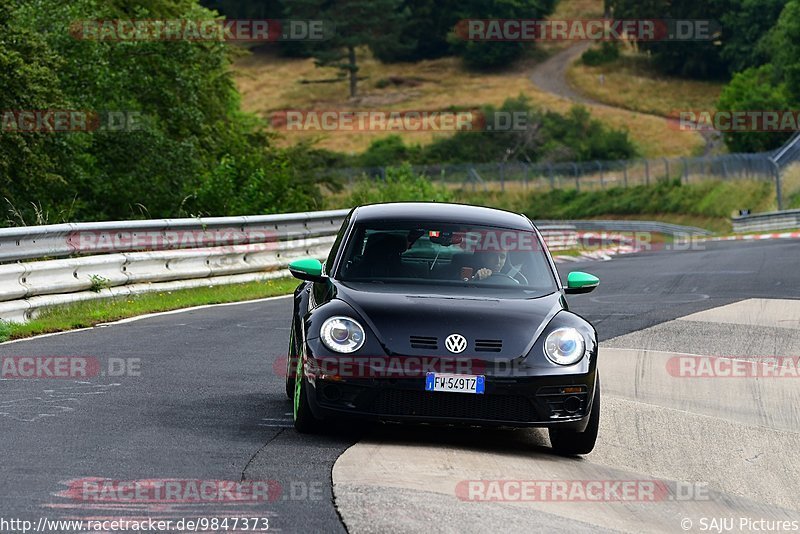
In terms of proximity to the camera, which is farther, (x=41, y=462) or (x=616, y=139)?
(x=616, y=139)

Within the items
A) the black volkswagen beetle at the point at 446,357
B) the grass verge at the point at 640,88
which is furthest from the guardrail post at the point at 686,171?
the black volkswagen beetle at the point at 446,357

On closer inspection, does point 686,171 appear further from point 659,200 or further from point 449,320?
point 449,320

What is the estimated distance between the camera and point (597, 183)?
246 feet

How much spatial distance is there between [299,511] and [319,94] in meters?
134

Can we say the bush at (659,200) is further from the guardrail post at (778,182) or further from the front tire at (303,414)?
the front tire at (303,414)

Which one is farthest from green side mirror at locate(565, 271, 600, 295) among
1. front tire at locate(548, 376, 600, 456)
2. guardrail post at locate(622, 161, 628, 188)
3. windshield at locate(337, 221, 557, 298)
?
guardrail post at locate(622, 161, 628, 188)

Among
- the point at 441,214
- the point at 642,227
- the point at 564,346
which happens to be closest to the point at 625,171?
the point at 642,227

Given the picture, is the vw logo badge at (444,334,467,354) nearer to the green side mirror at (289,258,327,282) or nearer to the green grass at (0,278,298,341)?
the green side mirror at (289,258,327,282)

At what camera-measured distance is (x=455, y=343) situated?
8.38 meters

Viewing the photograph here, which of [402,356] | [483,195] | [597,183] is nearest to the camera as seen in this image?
[402,356]

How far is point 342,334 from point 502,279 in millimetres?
1512

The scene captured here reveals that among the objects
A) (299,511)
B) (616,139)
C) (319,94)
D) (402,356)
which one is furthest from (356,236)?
(319,94)

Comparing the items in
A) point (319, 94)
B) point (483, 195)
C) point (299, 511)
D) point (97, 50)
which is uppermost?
point (299, 511)

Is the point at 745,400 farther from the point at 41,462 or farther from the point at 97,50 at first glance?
the point at 97,50
